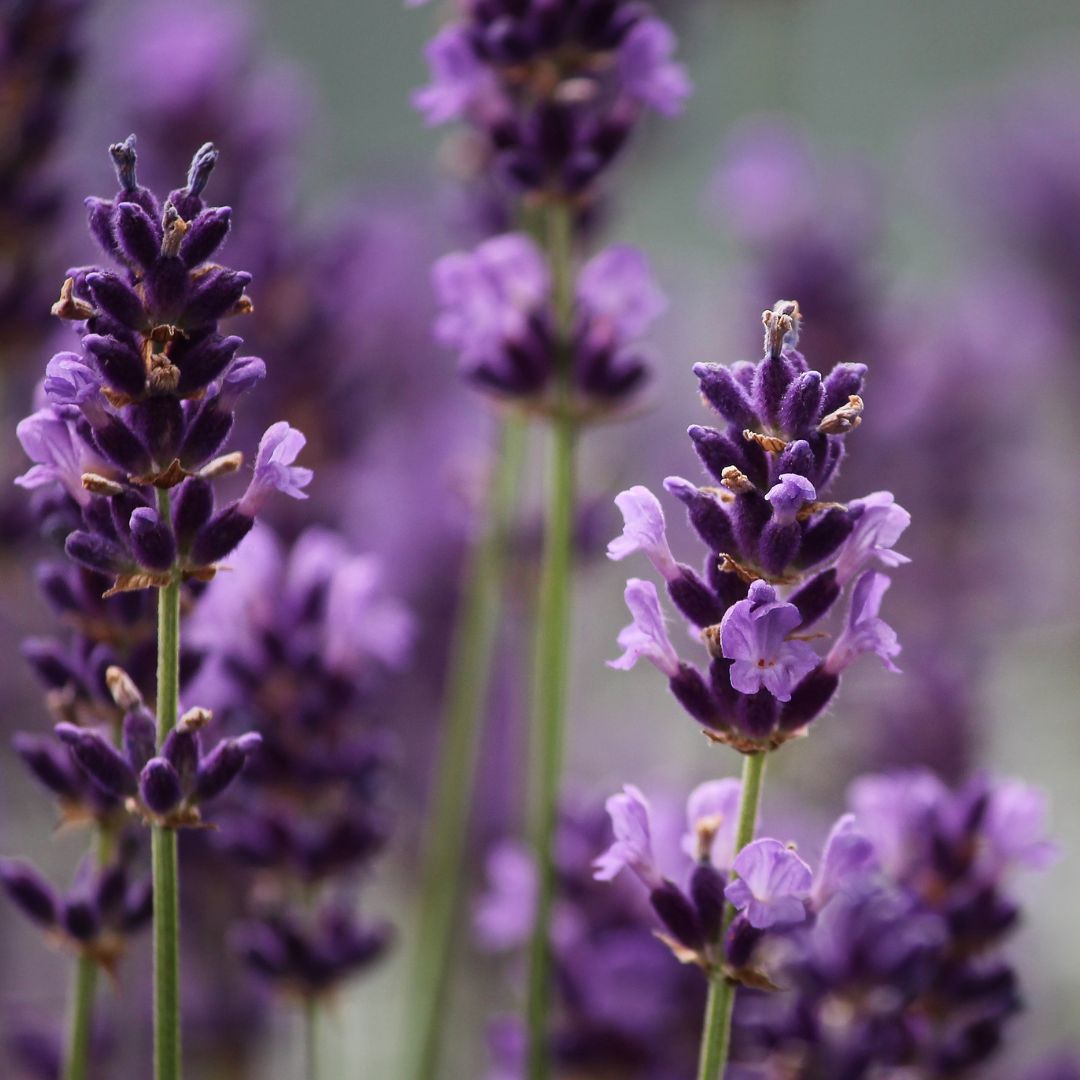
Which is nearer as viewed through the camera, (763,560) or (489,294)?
(763,560)

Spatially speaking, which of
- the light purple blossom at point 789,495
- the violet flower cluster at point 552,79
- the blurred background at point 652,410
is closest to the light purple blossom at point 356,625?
the blurred background at point 652,410

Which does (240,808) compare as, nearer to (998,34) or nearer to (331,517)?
(331,517)

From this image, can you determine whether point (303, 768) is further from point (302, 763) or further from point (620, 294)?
point (620, 294)

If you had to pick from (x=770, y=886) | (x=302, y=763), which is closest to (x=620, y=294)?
(x=302, y=763)

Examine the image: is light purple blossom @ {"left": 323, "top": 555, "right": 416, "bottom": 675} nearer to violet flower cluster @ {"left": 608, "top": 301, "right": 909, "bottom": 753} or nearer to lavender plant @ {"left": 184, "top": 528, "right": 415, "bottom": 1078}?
lavender plant @ {"left": 184, "top": 528, "right": 415, "bottom": 1078}

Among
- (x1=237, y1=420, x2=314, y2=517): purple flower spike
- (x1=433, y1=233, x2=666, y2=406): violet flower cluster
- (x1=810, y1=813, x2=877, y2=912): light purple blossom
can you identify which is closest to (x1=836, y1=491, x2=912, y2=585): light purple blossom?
(x1=810, y1=813, x2=877, y2=912): light purple blossom

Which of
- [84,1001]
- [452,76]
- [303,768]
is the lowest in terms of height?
[84,1001]

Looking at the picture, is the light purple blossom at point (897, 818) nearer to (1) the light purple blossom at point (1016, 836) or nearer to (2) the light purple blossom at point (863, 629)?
(1) the light purple blossom at point (1016, 836)
